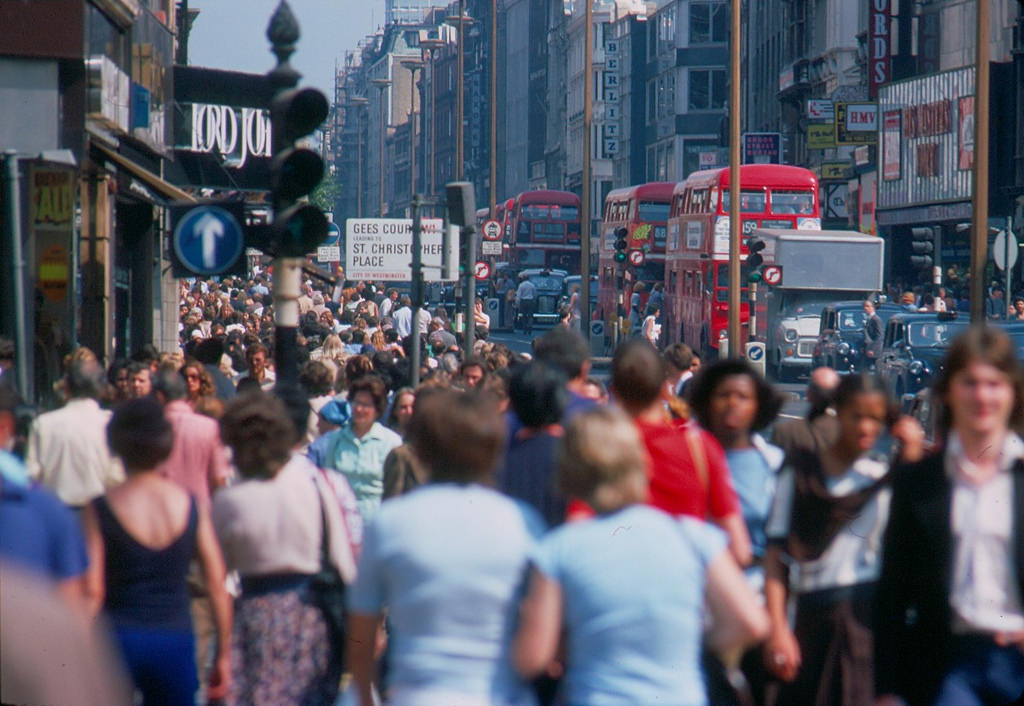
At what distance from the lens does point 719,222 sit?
37.6 meters

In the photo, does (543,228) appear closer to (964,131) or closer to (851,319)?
(964,131)

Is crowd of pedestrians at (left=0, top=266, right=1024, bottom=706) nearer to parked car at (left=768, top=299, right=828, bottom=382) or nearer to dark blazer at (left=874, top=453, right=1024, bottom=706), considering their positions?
dark blazer at (left=874, top=453, right=1024, bottom=706)

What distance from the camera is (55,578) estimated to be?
15.7ft

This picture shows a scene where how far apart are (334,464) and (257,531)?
11.5ft

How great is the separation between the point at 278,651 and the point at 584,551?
5.00ft

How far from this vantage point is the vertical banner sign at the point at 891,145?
184 ft

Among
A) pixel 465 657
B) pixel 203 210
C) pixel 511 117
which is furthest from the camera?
pixel 511 117

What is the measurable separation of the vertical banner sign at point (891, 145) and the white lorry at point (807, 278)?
21.2 m

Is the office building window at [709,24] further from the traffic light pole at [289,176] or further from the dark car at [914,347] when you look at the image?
the traffic light pole at [289,176]

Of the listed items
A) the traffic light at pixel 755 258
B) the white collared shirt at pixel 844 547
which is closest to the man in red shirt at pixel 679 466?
the white collared shirt at pixel 844 547

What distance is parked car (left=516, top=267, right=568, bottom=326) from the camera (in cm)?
5953

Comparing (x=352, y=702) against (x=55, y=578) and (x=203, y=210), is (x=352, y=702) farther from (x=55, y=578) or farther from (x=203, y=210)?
(x=203, y=210)

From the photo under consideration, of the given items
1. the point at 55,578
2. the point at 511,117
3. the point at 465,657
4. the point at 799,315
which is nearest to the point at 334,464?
the point at 55,578

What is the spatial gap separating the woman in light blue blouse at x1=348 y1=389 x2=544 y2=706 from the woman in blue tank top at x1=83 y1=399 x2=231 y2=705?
1024 millimetres
